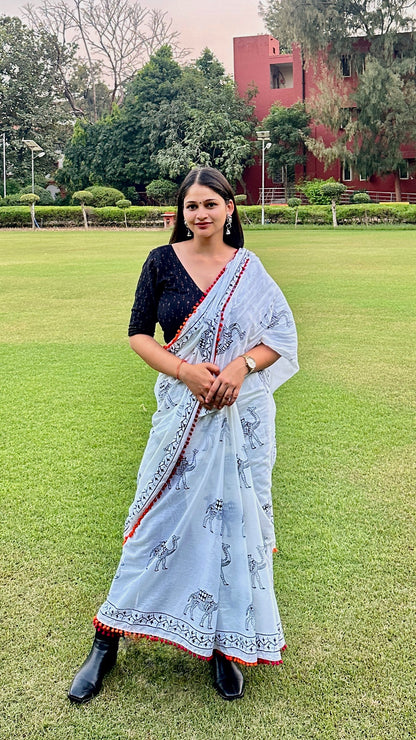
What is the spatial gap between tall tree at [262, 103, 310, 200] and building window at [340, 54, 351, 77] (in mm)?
2350

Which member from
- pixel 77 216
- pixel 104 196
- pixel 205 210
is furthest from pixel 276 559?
pixel 104 196

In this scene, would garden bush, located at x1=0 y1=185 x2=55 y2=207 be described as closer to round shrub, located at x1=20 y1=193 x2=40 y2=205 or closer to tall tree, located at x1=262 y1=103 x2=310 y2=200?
round shrub, located at x1=20 y1=193 x2=40 y2=205

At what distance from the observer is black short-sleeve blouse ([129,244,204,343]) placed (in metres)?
2.06

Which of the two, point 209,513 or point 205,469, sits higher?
point 205,469

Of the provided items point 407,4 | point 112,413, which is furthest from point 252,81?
point 112,413

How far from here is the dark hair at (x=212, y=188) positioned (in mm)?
2078

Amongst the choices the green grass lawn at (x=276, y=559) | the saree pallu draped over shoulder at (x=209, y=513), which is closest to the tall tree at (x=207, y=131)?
the green grass lawn at (x=276, y=559)

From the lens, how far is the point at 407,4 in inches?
1153

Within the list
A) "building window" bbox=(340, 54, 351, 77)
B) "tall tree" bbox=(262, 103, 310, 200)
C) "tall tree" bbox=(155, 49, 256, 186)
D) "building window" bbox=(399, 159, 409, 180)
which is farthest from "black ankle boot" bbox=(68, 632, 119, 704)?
"building window" bbox=(340, 54, 351, 77)

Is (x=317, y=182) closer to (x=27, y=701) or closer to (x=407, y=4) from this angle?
(x=407, y=4)

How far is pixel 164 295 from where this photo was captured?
211 centimetres

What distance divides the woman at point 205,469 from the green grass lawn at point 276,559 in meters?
0.13

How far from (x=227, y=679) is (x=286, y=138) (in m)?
32.4

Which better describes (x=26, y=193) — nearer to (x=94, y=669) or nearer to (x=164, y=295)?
(x=164, y=295)
